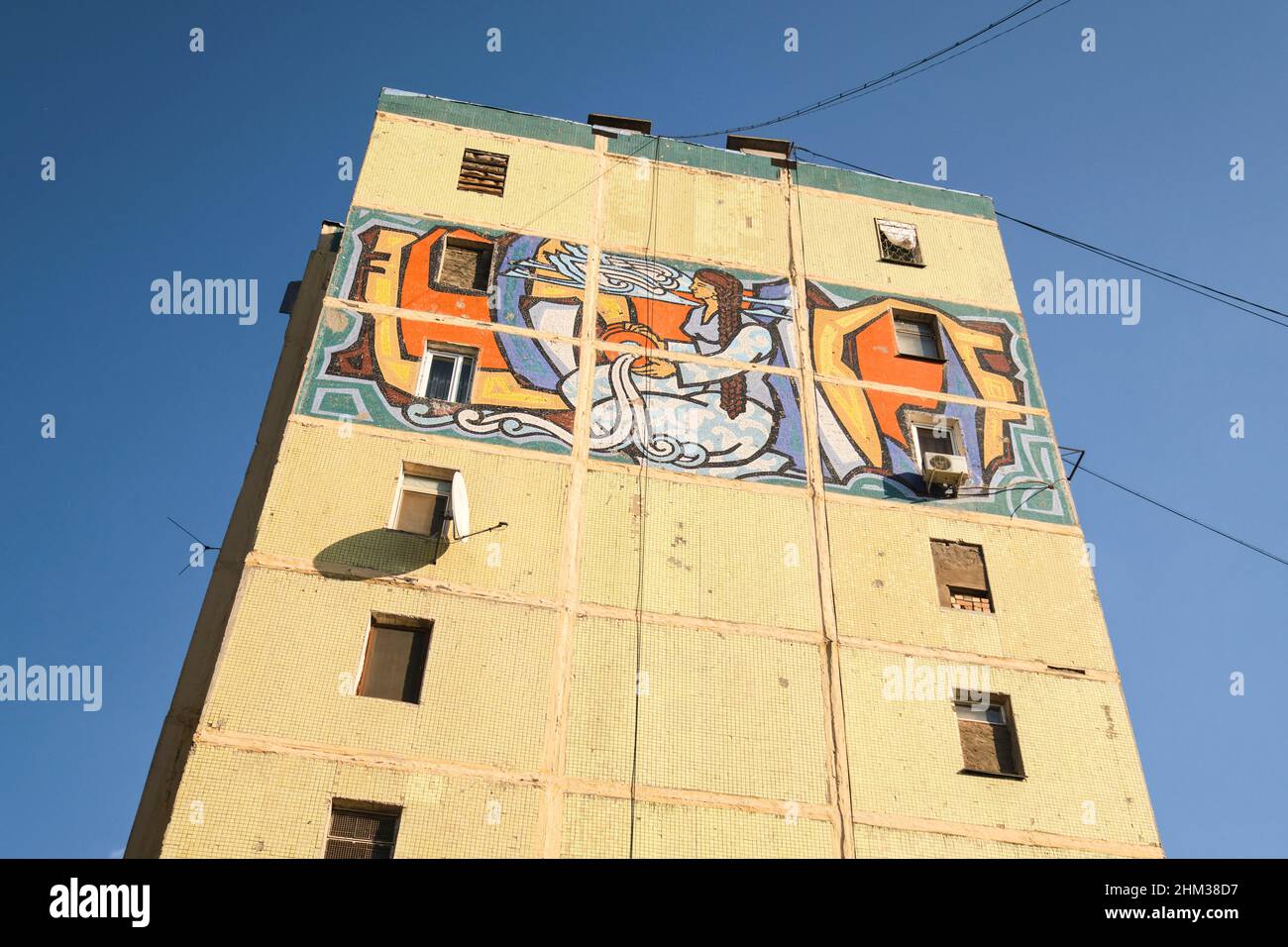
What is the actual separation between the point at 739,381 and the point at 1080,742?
764 cm

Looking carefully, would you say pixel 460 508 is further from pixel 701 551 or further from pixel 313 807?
pixel 313 807

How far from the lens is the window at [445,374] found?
59.0 feet

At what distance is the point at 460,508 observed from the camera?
1582cm

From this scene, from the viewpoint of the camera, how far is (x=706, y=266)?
68.2ft

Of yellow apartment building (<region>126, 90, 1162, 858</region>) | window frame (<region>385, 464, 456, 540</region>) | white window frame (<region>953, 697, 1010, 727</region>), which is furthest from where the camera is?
window frame (<region>385, 464, 456, 540</region>)

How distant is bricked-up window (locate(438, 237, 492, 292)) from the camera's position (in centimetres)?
1964

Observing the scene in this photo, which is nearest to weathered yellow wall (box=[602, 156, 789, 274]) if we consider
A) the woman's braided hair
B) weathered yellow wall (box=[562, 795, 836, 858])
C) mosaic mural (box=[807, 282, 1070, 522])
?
the woman's braided hair

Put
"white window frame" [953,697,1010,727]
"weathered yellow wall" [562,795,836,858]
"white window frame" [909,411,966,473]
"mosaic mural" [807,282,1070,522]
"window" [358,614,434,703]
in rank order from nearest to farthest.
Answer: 1. "weathered yellow wall" [562,795,836,858]
2. "window" [358,614,434,703]
3. "white window frame" [953,697,1010,727]
4. "mosaic mural" [807,282,1070,522]
5. "white window frame" [909,411,966,473]

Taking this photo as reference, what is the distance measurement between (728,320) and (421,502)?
6.57 meters

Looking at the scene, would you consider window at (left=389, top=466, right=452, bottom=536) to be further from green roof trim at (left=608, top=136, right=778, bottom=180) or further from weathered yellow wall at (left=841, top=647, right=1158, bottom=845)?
green roof trim at (left=608, top=136, right=778, bottom=180)
